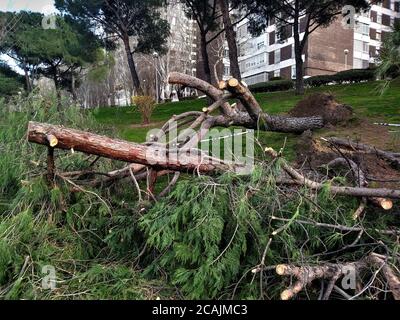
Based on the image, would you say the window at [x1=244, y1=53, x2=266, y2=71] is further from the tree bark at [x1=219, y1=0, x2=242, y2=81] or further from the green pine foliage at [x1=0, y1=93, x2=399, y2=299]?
the green pine foliage at [x1=0, y1=93, x2=399, y2=299]

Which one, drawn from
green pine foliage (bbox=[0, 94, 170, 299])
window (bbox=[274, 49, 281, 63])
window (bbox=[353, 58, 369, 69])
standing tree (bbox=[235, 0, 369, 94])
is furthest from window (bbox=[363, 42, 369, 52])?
green pine foliage (bbox=[0, 94, 170, 299])

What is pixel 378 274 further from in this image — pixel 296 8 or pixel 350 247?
pixel 296 8

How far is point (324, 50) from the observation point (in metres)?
31.1

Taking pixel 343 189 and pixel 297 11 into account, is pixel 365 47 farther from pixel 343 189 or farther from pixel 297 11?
pixel 343 189

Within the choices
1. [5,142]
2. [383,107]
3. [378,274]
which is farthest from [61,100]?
[383,107]

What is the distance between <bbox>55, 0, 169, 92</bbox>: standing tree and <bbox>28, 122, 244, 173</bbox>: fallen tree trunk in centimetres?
1423

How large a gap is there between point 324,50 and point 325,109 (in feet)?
89.1

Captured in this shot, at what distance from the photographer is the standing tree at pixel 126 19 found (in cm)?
1678

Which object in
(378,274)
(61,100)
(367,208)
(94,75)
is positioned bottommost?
(378,274)

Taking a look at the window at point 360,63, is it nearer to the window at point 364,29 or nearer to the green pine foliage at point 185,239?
the window at point 364,29

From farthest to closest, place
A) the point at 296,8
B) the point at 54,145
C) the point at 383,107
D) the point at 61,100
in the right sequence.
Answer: the point at 296,8
the point at 383,107
the point at 61,100
the point at 54,145
